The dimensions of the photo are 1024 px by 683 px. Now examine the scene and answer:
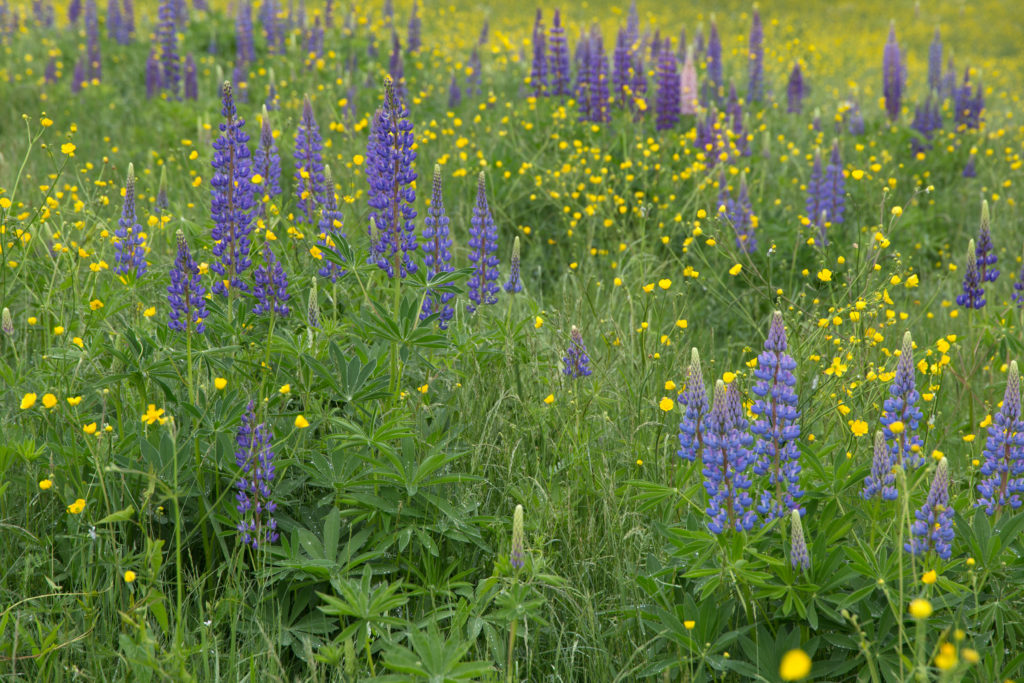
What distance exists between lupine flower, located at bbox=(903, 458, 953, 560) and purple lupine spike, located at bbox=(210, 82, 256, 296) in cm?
215

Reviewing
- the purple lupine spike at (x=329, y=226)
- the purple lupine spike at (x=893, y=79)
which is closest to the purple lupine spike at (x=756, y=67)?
the purple lupine spike at (x=893, y=79)

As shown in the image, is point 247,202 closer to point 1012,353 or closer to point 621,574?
point 621,574

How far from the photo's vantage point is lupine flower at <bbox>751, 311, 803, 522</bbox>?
6.90 feet

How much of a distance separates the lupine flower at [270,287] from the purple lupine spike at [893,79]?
6.28m

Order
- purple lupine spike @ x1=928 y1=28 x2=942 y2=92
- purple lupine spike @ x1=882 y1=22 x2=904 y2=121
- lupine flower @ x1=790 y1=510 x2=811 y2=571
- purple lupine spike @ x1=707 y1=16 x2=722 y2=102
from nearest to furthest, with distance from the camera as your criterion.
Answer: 1. lupine flower @ x1=790 y1=510 x2=811 y2=571
2. purple lupine spike @ x1=882 y1=22 x2=904 y2=121
3. purple lupine spike @ x1=707 y1=16 x2=722 y2=102
4. purple lupine spike @ x1=928 y1=28 x2=942 y2=92

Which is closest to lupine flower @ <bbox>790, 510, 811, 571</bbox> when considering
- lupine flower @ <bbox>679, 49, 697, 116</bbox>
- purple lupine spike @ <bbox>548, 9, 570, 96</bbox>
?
lupine flower @ <bbox>679, 49, 697, 116</bbox>

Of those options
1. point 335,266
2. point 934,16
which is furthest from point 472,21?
point 335,266

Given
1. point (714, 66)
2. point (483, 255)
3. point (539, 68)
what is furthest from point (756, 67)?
point (483, 255)

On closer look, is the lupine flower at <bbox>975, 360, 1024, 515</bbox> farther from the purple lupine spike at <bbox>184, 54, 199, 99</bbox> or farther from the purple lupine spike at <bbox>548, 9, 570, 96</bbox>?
the purple lupine spike at <bbox>184, 54, 199, 99</bbox>

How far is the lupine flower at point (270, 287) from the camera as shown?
2.88 metres

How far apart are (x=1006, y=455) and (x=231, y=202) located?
2.43m

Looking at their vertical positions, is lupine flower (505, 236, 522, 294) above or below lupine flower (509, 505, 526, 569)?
above

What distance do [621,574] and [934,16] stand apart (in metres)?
21.7

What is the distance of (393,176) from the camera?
9.37ft
